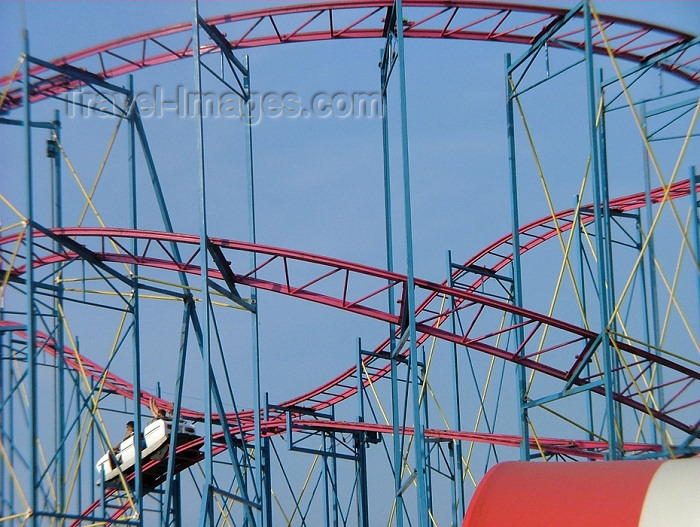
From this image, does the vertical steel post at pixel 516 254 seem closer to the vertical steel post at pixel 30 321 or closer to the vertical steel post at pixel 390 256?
the vertical steel post at pixel 390 256

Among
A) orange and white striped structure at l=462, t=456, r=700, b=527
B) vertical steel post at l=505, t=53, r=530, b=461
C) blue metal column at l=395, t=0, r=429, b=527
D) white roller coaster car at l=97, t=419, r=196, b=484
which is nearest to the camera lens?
orange and white striped structure at l=462, t=456, r=700, b=527

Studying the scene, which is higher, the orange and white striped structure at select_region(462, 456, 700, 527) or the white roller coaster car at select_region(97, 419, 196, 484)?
the orange and white striped structure at select_region(462, 456, 700, 527)

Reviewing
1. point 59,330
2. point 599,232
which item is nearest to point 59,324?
point 59,330

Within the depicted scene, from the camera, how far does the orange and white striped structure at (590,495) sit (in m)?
8.83

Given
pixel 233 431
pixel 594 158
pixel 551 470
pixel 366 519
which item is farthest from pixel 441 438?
pixel 551 470

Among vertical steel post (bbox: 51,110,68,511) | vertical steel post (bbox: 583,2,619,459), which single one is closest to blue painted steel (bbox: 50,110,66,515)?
vertical steel post (bbox: 51,110,68,511)

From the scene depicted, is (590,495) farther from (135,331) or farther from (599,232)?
(135,331)

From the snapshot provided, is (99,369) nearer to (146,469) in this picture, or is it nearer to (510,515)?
(146,469)

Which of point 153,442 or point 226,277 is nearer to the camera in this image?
point 226,277

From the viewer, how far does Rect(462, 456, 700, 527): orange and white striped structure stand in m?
8.83

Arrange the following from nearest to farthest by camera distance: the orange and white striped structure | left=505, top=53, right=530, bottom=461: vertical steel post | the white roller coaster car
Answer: the orange and white striped structure, left=505, top=53, right=530, bottom=461: vertical steel post, the white roller coaster car

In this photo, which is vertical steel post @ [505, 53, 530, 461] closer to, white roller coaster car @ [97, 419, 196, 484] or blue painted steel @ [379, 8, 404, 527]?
blue painted steel @ [379, 8, 404, 527]

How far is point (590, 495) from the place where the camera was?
9.34 meters

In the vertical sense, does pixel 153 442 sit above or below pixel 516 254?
below
